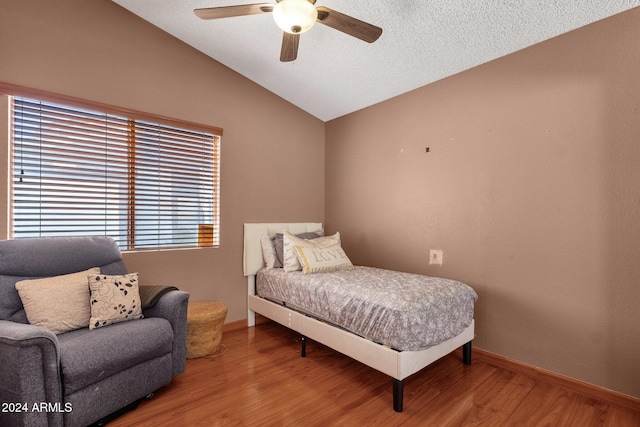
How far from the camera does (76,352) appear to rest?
1.56m

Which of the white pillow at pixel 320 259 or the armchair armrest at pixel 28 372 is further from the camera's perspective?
the white pillow at pixel 320 259

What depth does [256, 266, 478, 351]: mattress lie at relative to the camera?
1868 mm

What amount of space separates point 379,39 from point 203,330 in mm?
2759

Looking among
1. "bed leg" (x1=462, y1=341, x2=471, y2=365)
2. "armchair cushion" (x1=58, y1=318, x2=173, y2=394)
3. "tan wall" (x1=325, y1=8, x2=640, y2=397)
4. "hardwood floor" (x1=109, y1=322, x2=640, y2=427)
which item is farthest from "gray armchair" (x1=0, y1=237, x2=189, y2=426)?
"tan wall" (x1=325, y1=8, x2=640, y2=397)

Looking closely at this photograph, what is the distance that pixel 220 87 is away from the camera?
10.4 ft

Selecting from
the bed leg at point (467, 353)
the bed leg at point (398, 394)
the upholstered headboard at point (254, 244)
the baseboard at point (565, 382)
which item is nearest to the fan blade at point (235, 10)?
the upholstered headboard at point (254, 244)

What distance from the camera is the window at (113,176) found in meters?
2.23

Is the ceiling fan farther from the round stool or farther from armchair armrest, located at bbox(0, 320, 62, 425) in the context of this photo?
the round stool

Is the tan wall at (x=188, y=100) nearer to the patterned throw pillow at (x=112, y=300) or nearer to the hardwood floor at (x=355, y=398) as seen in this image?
the patterned throw pillow at (x=112, y=300)

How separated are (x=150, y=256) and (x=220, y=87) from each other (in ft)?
5.97

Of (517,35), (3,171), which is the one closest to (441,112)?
(517,35)

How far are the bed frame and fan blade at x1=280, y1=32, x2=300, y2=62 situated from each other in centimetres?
184

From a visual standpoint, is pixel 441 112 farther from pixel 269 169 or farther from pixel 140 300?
pixel 140 300

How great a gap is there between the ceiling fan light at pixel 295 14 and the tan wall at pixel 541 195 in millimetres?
1753
